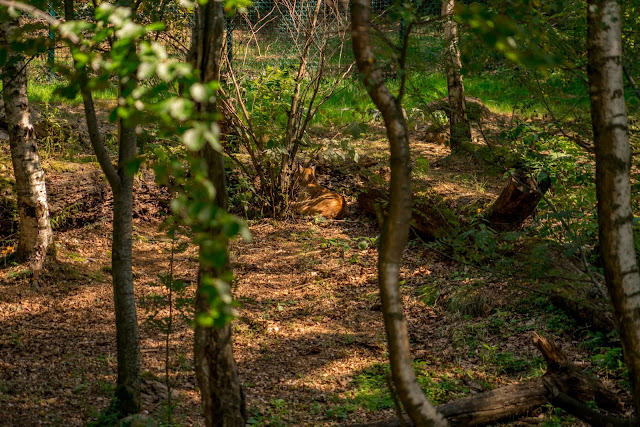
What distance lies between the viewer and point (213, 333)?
2598 mm

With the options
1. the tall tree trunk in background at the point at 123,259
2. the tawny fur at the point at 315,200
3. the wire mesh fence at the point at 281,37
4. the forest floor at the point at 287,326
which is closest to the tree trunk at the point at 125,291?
the tall tree trunk in background at the point at 123,259

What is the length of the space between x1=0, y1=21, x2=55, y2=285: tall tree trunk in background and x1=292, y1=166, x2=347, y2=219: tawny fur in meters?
3.51

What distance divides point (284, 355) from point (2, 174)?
13.7ft

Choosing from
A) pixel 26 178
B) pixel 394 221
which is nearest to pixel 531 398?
pixel 394 221

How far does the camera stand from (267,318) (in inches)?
237

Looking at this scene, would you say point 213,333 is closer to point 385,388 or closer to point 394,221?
point 394,221

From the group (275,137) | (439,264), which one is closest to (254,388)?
(439,264)

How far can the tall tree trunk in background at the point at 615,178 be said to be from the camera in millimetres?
2613

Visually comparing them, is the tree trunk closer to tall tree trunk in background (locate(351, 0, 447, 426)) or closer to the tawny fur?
tall tree trunk in background (locate(351, 0, 447, 426))

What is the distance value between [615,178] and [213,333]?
1843 millimetres

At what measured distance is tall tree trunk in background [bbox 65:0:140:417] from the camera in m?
3.47

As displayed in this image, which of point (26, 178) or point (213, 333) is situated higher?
point (26, 178)

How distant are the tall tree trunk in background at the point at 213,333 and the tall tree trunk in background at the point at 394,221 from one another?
2.11 feet

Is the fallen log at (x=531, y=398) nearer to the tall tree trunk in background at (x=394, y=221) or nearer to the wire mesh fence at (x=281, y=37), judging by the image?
the tall tree trunk in background at (x=394, y=221)
